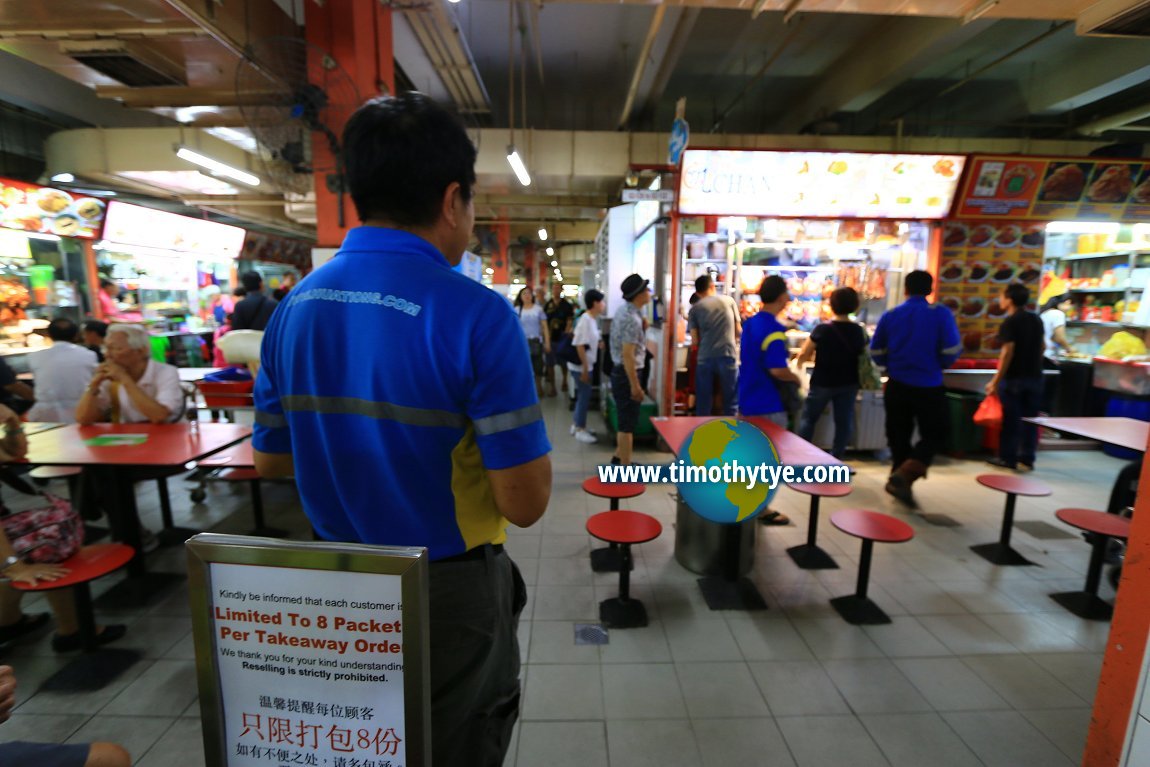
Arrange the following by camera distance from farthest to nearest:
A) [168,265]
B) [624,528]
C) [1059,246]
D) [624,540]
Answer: [168,265], [1059,246], [624,528], [624,540]

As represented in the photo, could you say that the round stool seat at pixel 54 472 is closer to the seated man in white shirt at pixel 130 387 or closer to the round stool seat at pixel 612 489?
the seated man in white shirt at pixel 130 387

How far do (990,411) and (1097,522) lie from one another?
2559 millimetres

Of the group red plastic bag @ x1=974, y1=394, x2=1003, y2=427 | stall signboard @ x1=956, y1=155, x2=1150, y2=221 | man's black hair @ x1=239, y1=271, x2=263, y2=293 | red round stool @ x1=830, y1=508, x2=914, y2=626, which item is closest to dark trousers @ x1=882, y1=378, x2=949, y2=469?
red plastic bag @ x1=974, y1=394, x2=1003, y2=427

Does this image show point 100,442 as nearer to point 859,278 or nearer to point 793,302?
point 793,302

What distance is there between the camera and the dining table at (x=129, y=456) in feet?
9.50

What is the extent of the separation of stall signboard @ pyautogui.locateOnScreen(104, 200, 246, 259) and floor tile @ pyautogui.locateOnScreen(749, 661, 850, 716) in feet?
33.1

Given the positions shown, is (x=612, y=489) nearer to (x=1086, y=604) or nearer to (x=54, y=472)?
(x=1086, y=604)

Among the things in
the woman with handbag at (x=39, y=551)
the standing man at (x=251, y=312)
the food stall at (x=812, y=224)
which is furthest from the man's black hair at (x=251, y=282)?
the food stall at (x=812, y=224)

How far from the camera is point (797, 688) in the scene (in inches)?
97.7

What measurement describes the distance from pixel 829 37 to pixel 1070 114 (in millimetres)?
4920

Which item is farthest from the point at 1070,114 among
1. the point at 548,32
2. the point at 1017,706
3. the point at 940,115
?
the point at 1017,706

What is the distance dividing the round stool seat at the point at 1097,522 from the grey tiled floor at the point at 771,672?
54 centimetres

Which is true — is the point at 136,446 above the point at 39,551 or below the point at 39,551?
above

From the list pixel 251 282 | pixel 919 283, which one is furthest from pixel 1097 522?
pixel 251 282
